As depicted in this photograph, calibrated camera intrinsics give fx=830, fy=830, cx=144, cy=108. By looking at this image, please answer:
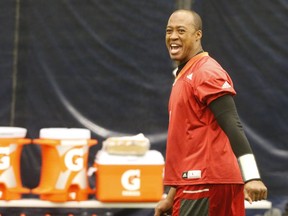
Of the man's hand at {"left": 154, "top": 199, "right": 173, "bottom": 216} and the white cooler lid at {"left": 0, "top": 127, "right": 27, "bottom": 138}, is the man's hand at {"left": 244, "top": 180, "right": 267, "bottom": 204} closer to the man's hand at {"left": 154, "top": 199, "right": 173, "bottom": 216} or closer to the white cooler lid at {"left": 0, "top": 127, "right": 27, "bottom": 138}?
the man's hand at {"left": 154, "top": 199, "right": 173, "bottom": 216}

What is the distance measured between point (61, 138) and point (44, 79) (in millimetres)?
962

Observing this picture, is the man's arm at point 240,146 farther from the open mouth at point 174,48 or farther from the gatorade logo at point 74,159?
the gatorade logo at point 74,159

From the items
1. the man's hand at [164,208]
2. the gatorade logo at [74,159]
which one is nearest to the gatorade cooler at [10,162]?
the gatorade logo at [74,159]

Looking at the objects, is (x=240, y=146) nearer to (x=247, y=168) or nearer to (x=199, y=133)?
(x=247, y=168)

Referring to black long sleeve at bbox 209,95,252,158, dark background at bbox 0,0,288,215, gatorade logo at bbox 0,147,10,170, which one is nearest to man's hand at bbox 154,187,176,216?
black long sleeve at bbox 209,95,252,158

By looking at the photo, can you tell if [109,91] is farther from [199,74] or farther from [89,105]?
[199,74]

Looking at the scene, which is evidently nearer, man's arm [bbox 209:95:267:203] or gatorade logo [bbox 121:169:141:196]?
man's arm [bbox 209:95:267:203]

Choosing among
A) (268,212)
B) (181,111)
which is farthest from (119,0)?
(181,111)

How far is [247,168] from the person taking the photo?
352 cm

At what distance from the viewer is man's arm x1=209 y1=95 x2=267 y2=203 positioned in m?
3.47

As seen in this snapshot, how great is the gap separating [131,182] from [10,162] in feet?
2.85

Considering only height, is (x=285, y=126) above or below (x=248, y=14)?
below

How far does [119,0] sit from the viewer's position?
6711mm

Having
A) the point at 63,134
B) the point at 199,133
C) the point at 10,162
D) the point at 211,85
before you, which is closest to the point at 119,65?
the point at 63,134
